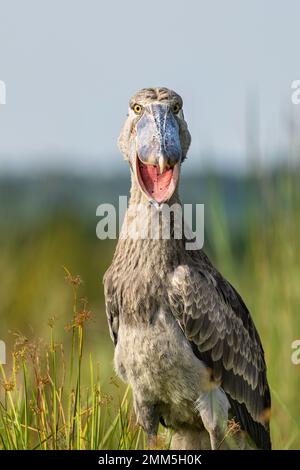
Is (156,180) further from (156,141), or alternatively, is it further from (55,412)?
(55,412)

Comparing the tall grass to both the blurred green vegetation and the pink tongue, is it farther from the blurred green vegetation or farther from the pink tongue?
the pink tongue

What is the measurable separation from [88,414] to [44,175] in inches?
332

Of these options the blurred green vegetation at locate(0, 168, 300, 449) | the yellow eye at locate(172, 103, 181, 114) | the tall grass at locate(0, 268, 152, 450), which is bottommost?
the tall grass at locate(0, 268, 152, 450)

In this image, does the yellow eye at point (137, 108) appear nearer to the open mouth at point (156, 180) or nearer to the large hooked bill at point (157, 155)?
the large hooked bill at point (157, 155)

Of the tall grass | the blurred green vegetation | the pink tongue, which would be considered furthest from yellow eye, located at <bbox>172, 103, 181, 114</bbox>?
the tall grass

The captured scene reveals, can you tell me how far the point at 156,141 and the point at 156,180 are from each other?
0.66 ft

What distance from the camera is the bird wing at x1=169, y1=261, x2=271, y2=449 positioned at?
19.7ft

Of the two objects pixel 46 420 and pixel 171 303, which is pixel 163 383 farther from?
pixel 46 420

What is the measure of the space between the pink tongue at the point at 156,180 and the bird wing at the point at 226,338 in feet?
1.34

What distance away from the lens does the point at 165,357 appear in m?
5.90

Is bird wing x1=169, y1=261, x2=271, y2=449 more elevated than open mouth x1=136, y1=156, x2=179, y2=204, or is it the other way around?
open mouth x1=136, y1=156, x2=179, y2=204

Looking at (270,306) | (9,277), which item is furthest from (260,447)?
(9,277)

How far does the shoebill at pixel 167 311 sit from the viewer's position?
234 inches

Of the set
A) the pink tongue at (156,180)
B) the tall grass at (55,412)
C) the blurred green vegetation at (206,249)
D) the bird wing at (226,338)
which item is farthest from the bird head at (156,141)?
the tall grass at (55,412)
